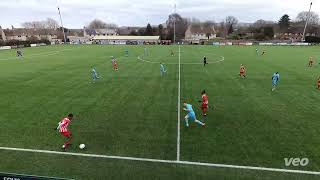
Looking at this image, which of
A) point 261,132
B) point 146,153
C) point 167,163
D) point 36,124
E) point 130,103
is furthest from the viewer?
point 130,103

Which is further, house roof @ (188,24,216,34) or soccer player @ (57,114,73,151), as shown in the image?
house roof @ (188,24,216,34)

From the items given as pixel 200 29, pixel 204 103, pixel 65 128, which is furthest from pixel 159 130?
pixel 200 29

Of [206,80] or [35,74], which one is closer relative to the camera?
[206,80]

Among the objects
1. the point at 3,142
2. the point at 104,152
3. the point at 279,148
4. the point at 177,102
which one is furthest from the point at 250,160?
the point at 3,142

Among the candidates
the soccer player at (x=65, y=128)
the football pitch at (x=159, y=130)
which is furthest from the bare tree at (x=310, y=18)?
the soccer player at (x=65, y=128)

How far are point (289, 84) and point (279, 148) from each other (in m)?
15.3

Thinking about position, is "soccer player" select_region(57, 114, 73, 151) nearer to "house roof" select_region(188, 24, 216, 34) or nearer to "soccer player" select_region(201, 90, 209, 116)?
"soccer player" select_region(201, 90, 209, 116)

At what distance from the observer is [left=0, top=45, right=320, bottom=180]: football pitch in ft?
34.1

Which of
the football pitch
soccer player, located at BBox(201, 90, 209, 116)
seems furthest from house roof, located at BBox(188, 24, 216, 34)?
soccer player, located at BBox(201, 90, 209, 116)

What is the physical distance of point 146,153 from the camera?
11.6 meters

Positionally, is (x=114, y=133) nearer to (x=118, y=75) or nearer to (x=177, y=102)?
(x=177, y=102)

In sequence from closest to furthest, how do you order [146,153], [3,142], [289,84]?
[146,153] → [3,142] → [289,84]

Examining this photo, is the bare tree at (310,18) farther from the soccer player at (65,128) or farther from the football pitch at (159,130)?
the soccer player at (65,128)

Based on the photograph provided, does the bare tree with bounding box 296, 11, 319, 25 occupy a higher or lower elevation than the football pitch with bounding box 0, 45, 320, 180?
higher
